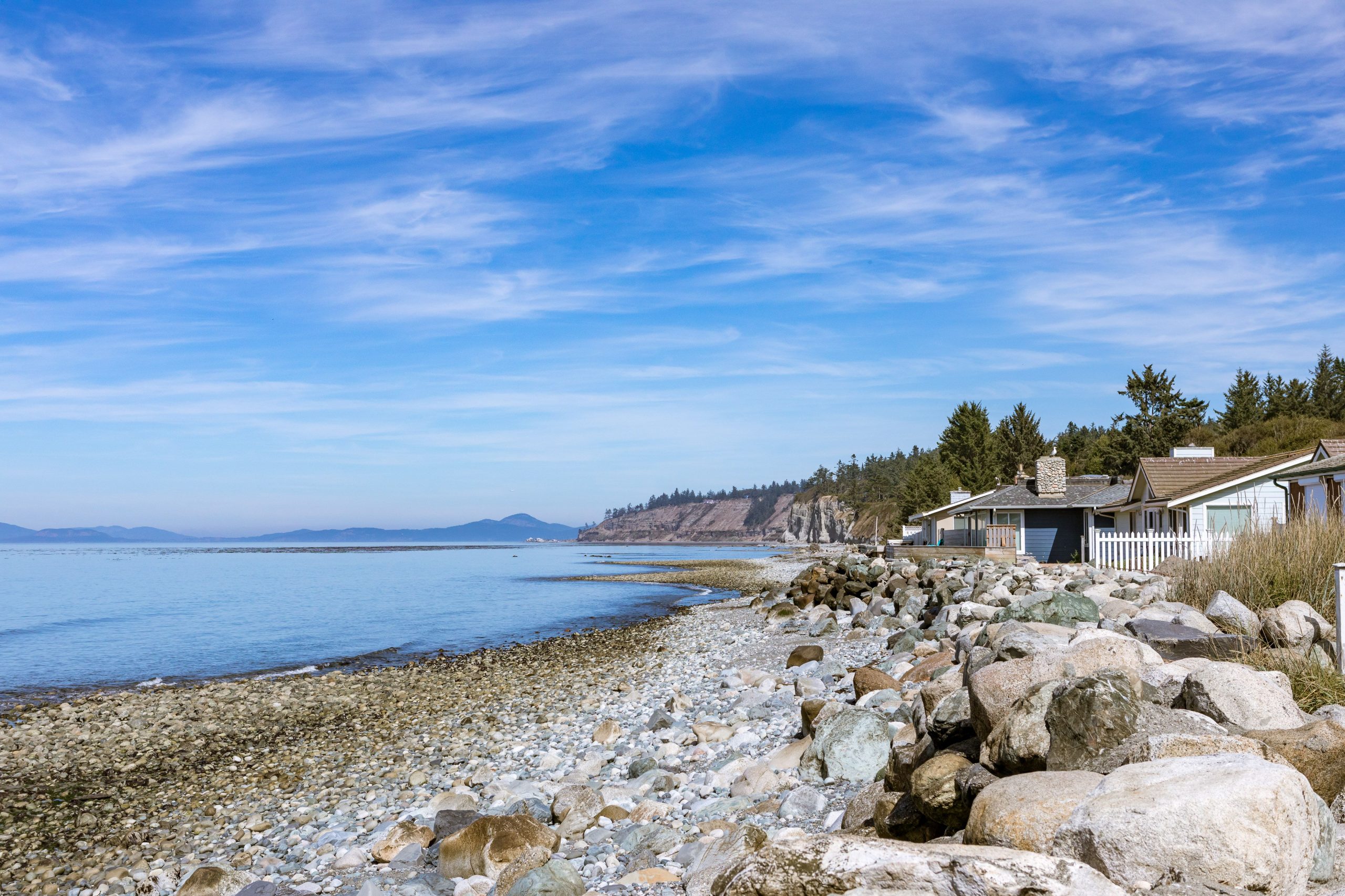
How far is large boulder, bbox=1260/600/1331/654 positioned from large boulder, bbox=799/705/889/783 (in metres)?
3.76

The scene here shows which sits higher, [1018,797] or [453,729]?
[1018,797]

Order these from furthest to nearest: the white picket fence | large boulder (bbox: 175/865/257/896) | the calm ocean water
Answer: the calm ocean water → the white picket fence → large boulder (bbox: 175/865/257/896)

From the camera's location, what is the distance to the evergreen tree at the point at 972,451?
77.1 meters

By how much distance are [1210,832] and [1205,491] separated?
29699 millimetres

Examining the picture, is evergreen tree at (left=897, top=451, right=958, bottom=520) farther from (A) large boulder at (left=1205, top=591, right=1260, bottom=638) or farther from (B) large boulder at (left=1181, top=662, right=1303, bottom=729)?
(B) large boulder at (left=1181, top=662, right=1303, bottom=729)

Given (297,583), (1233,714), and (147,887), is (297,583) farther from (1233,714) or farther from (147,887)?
(1233,714)

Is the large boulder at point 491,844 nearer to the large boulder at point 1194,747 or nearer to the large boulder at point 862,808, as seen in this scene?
the large boulder at point 862,808

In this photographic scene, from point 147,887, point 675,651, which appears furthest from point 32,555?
point 147,887

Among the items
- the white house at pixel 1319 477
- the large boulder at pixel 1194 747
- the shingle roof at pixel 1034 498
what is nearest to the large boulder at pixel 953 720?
the large boulder at pixel 1194 747

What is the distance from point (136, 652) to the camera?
90.1 ft

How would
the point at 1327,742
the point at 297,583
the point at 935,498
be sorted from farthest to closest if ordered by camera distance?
the point at 935,498 → the point at 297,583 → the point at 1327,742

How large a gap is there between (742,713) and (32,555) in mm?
171009

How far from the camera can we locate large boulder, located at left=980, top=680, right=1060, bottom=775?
17.3 ft

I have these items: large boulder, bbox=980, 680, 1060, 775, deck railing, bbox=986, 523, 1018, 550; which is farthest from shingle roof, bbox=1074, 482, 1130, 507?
large boulder, bbox=980, 680, 1060, 775
